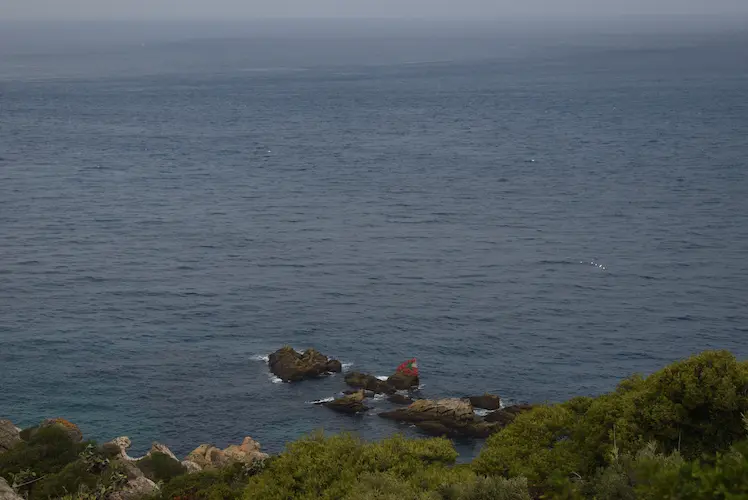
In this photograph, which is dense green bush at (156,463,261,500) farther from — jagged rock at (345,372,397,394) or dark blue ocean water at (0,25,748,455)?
jagged rock at (345,372,397,394)

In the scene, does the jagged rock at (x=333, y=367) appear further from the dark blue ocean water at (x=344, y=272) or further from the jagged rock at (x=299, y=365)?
the dark blue ocean water at (x=344, y=272)

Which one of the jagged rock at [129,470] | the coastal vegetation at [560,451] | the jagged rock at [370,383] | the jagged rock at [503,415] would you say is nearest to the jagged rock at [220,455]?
the jagged rock at [129,470]

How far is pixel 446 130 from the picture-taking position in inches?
7416

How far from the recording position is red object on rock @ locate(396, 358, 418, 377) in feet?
243

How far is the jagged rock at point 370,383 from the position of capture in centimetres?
7231

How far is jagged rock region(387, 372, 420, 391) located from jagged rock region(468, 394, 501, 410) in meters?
5.21

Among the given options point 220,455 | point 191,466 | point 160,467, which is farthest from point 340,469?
point 220,455

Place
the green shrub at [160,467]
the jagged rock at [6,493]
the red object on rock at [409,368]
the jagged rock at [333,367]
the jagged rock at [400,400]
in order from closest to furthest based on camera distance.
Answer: the jagged rock at [6,493] → the green shrub at [160,467] → the jagged rock at [400,400] → the red object on rock at [409,368] → the jagged rock at [333,367]

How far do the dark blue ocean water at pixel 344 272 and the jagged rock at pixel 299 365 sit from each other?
4.62ft

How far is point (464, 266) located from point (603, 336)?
70.1 feet

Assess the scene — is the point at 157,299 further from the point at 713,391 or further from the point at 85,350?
the point at 713,391

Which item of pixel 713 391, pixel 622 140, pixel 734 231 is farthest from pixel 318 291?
pixel 622 140

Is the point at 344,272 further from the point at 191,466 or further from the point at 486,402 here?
the point at 191,466

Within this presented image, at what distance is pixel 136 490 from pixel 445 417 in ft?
96.0
